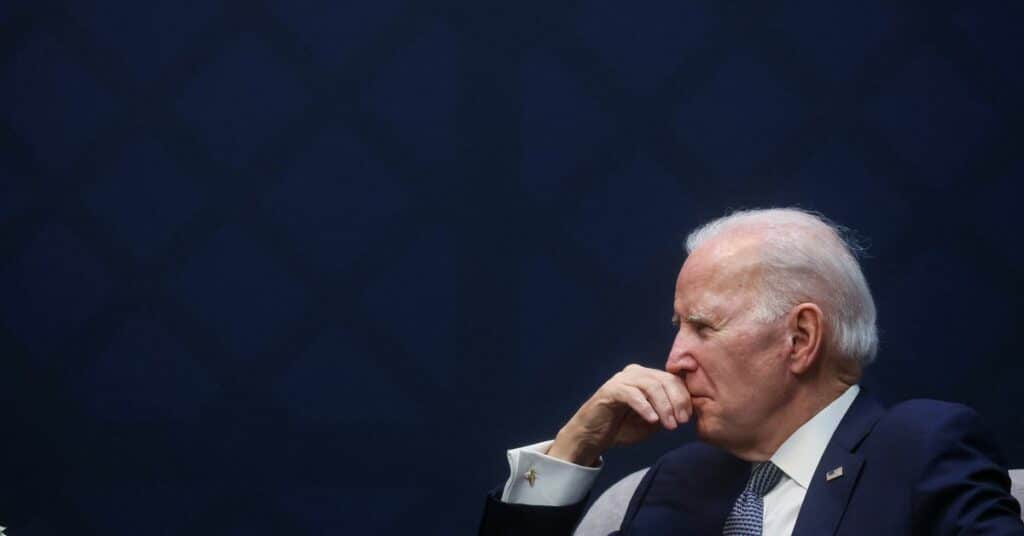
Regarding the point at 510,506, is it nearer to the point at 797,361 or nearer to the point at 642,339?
the point at 797,361

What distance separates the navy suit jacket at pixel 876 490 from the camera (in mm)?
1576

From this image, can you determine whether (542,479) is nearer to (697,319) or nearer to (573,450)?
(573,450)

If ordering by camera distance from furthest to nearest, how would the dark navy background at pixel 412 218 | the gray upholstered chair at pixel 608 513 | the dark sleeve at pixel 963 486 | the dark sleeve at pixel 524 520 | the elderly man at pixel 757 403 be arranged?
the dark navy background at pixel 412 218, the gray upholstered chair at pixel 608 513, the dark sleeve at pixel 524 520, the elderly man at pixel 757 403, the dark sleeve at pixel 963 486

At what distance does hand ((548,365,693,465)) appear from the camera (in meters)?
1.87

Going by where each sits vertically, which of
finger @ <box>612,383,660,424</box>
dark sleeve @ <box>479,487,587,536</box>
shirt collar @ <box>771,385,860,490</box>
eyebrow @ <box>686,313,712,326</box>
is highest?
eyebrow @ <box>686,313,712,326</box>

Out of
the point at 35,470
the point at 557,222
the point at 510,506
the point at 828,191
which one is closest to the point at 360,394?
the point at 557,222

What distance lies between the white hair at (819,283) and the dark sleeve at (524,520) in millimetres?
433

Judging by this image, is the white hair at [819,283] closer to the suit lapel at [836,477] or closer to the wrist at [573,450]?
the suit lapel at [836,477]

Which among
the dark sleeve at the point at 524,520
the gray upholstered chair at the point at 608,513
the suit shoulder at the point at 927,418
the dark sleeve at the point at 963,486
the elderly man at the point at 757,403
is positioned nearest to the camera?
the dark sleeve at the point at 963,486

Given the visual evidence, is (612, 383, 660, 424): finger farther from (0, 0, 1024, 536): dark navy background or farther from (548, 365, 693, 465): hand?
(0, 0, 1024, 536): dark navy background

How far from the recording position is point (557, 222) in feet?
9.10

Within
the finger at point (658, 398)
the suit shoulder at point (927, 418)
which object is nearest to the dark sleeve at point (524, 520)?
the finger at point (658, 398)

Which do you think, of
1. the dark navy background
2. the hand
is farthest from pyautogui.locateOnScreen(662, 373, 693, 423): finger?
the dark navy background

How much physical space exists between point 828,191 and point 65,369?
175 cm
